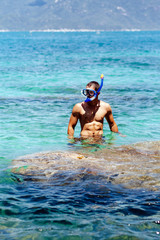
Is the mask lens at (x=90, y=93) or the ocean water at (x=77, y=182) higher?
the mask lens at (x=90, y=93)

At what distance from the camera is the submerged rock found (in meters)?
5.29

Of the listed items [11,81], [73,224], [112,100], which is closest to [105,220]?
[73,224]

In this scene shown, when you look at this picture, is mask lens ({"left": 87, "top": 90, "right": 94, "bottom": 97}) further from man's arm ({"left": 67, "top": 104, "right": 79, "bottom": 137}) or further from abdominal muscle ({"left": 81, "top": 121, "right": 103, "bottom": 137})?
abdominal muscle ({"left": 81, "top": 121, "right": 103, "bottom": 137})

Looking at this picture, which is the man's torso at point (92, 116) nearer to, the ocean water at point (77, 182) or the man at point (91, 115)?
the man at point (91, 115)

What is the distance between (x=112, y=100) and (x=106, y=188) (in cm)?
976

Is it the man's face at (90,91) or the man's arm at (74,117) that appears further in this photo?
the man's arm at (74,117)

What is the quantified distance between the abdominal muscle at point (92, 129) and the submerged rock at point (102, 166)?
0.61m

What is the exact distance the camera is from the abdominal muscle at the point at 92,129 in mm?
7492

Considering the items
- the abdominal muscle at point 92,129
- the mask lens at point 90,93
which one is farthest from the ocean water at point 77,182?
the mask lens at point 90,93

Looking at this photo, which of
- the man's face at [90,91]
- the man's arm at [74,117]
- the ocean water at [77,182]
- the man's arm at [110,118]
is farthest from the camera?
the man's arm at [110,118]

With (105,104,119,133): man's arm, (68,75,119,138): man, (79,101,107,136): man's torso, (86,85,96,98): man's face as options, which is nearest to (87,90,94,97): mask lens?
(86,85,96,98): man's face

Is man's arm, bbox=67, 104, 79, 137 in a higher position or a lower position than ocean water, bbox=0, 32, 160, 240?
higher

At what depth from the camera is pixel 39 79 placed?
2188cm

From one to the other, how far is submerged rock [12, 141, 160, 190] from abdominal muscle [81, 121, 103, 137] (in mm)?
612
